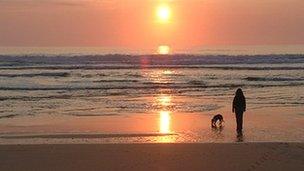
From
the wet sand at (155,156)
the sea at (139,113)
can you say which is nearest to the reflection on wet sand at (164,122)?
the sea at (139,113)

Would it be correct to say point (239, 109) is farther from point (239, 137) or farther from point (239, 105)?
point (239, 137)

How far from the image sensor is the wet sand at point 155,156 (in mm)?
9938

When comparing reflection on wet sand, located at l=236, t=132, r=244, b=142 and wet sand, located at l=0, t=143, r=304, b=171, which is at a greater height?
reflection on wet sand, located at l=236, t=132, r=244, b=142

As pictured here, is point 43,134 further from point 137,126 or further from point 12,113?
point 12,113

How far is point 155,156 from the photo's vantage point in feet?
35.4

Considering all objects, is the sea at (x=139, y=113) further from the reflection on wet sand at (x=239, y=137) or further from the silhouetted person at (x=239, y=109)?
the silhouetted person at (x=239, y=109)

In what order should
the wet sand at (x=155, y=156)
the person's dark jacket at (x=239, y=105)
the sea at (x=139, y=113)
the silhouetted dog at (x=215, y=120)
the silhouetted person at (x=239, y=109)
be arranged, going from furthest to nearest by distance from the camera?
1. the silhouetted dog at (x=215, y=120)
2. the person's dark jacket at (x=239, y=105)
3. the silhouetted person at (x=239, y=109)
4. the sea at (x=139, y=113)
5. the wet sand at (x=155, y=156)

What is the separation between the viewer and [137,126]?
51.0 feet

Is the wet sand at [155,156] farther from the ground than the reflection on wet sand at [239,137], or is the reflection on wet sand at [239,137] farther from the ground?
the reflection on wet sand at [239,137]

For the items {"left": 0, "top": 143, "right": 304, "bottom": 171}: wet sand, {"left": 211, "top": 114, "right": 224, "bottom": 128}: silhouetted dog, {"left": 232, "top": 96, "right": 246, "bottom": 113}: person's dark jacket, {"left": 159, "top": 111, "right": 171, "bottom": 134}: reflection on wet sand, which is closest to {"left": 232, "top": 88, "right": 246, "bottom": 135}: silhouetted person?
{"left": 232, "top": 96, "right": 246, "bottom": 113}: person's dark jacket

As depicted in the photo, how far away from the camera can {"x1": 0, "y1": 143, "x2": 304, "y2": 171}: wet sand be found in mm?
9938

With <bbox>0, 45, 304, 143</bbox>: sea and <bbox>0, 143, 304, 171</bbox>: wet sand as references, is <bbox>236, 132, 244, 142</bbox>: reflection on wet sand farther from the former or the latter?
<bbox>0, 143, 304, 171</bbox>: wet sand

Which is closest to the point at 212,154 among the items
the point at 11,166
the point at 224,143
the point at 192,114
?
the point at 224,143

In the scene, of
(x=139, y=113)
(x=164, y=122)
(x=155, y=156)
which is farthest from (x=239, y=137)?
(x=139, y=113)
